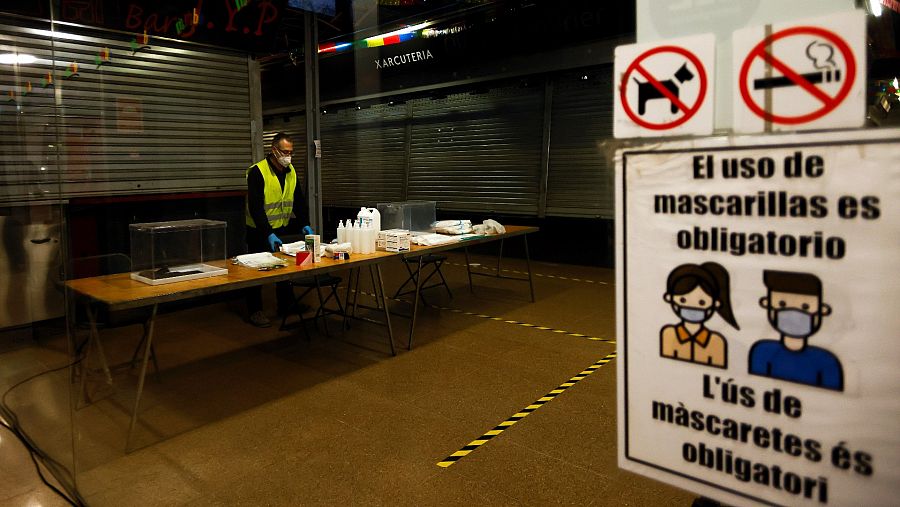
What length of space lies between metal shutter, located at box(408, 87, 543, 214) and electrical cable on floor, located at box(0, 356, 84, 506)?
6816 millimetres

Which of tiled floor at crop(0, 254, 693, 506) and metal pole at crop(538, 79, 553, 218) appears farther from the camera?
metal pole at crop(538, 79, 553, 218)

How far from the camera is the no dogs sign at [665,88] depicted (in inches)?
39.8

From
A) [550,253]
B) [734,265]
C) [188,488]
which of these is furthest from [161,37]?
[734,265]

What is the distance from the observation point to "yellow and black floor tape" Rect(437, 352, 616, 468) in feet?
10.5

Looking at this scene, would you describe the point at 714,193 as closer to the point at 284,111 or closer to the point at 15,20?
the point at 15,20

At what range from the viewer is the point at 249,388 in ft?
14.0

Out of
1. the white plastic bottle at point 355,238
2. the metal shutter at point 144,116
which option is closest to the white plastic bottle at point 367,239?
the white plastic bottle at point 355,238

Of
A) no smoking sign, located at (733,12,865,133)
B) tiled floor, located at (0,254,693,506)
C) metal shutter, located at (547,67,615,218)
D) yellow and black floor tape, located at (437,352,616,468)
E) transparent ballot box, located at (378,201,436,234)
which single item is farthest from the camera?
metal shutter, located at (547,67,615,218)

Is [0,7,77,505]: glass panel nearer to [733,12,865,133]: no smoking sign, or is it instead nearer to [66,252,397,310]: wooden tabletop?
[66,252,397,310]: wooden tabletop

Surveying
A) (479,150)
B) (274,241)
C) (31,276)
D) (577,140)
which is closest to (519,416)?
(274,241)

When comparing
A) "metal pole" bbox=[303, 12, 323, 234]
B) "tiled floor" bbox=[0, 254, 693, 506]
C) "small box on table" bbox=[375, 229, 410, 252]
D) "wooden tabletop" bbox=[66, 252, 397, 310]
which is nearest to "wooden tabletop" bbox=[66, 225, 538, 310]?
"wooden tabletop" bbox=[66, 252, 397, 310]

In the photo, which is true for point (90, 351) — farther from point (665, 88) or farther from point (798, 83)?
point (798, 83)

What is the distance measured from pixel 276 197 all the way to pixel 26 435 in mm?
2838

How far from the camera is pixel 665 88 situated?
3.43 ft
